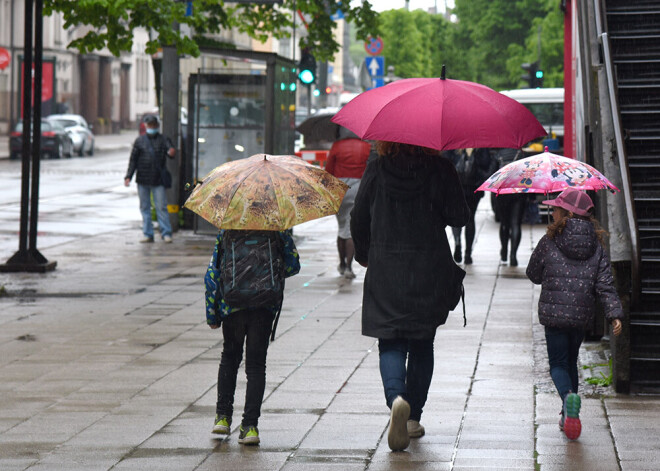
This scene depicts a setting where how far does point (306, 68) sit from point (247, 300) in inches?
742

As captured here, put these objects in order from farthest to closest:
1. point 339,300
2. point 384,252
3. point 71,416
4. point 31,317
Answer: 1. point 339,300
2. point 31,317
3. point 71,416
4. point 384,252

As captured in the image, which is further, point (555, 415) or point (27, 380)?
point (27, 380)

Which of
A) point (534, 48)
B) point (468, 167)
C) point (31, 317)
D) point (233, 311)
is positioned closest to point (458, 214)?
point (233, 311)

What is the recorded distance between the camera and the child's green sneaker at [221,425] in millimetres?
6805

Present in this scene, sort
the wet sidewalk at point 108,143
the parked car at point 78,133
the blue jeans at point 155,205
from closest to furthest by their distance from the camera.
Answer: the blue jeans at point 155,205 → the parked car at point 78,133 → the wet sidewalk at point 108,143

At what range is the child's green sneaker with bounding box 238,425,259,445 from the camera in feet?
21.7

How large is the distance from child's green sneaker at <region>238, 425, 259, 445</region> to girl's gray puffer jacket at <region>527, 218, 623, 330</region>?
165 cm

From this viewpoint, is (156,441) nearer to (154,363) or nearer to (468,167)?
(154,363)

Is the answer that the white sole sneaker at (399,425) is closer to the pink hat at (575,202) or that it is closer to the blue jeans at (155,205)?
the pink hat at (575,202)

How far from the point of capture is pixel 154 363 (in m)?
9.03

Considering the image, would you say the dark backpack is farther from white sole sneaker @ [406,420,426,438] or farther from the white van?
the white van

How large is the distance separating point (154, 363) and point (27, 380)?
95 centimetres

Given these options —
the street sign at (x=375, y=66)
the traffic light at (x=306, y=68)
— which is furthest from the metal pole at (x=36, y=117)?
the street sign at (x=375, y=66)

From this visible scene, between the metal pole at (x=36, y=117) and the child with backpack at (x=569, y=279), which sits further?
the metal pole at (x=36, y=117)
